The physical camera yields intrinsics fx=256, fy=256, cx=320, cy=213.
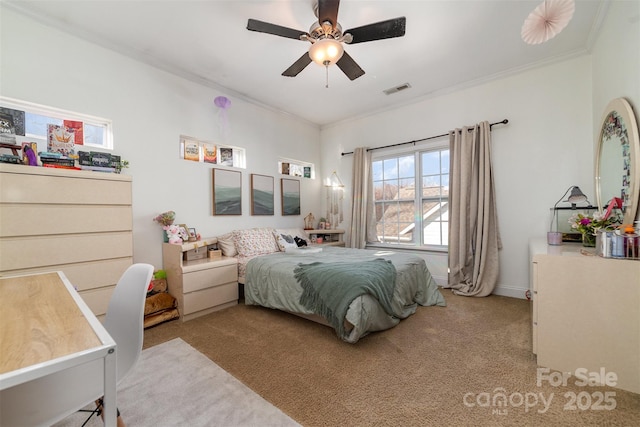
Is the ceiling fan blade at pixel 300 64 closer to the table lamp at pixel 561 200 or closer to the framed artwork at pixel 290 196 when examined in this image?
the framed artwork at pixel 290 196

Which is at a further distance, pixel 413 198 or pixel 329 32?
Answer: pixel 413 198

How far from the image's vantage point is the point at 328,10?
6.36 ft

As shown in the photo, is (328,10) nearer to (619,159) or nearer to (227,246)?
(619,159)

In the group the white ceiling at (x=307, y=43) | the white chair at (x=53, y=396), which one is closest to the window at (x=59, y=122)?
the white ceiling at (x=307, y=43)

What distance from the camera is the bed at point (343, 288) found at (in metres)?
2.12

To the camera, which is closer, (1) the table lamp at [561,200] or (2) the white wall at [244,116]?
(1) the table lamp at [561,200]

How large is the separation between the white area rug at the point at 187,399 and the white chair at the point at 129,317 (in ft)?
0.73

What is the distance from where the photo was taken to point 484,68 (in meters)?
3.25

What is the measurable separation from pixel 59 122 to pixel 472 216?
483 centimetres

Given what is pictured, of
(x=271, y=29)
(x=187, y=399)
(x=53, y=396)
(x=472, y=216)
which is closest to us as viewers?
(x=53, y=396)

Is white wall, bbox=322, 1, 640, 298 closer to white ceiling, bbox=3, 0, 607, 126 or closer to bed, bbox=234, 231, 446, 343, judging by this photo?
white ceiling, bbox=3, 0, 607, 126

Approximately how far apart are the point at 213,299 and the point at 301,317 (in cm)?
105

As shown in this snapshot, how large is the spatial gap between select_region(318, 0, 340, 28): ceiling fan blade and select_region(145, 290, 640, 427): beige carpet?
265cm

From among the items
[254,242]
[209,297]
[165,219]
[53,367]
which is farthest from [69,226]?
[53,367]
